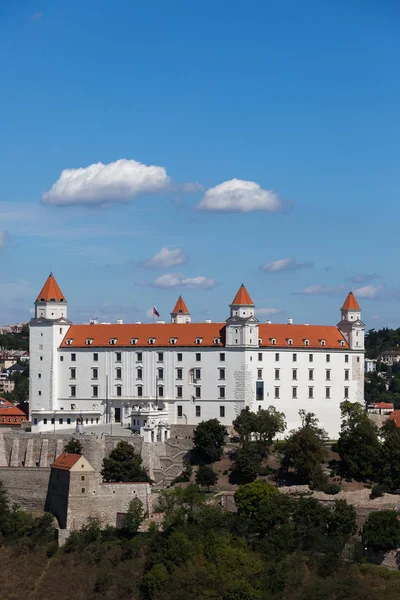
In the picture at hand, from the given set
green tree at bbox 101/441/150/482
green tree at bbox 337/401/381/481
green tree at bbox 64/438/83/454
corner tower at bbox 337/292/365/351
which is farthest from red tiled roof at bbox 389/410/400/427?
green tree at bbox 64/438/83/454

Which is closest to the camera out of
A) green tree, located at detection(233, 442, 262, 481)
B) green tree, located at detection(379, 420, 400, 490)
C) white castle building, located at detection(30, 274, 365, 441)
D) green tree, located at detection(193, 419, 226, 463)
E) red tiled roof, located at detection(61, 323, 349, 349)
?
green tree, located at detection(379, 420, 400, 490)

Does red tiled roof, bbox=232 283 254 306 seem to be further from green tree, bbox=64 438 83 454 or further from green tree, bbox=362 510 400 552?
green tree, bbox=362 510 400 552

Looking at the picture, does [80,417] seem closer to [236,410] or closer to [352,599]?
[236,410]

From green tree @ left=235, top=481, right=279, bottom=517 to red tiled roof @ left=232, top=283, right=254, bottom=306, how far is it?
1853 cm

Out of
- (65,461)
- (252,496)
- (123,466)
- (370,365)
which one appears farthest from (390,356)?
(252,496)

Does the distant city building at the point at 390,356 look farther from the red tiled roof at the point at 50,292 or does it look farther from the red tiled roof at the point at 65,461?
the red tiled roof at the point at 65,461

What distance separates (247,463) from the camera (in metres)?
81.4

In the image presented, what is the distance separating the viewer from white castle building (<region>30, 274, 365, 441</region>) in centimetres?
9131

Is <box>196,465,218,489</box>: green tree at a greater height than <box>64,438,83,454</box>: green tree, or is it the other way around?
<box>64,438,83,454</box>: green tree

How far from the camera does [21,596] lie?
73.8m

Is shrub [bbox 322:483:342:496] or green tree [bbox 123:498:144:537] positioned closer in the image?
green tree [bbox 123:498:144:537]

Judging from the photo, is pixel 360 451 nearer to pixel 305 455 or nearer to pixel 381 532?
pixel 305 455

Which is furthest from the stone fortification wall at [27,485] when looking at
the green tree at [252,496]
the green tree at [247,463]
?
the green tree at [252,496]

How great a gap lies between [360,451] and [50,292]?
26703 millimetres
